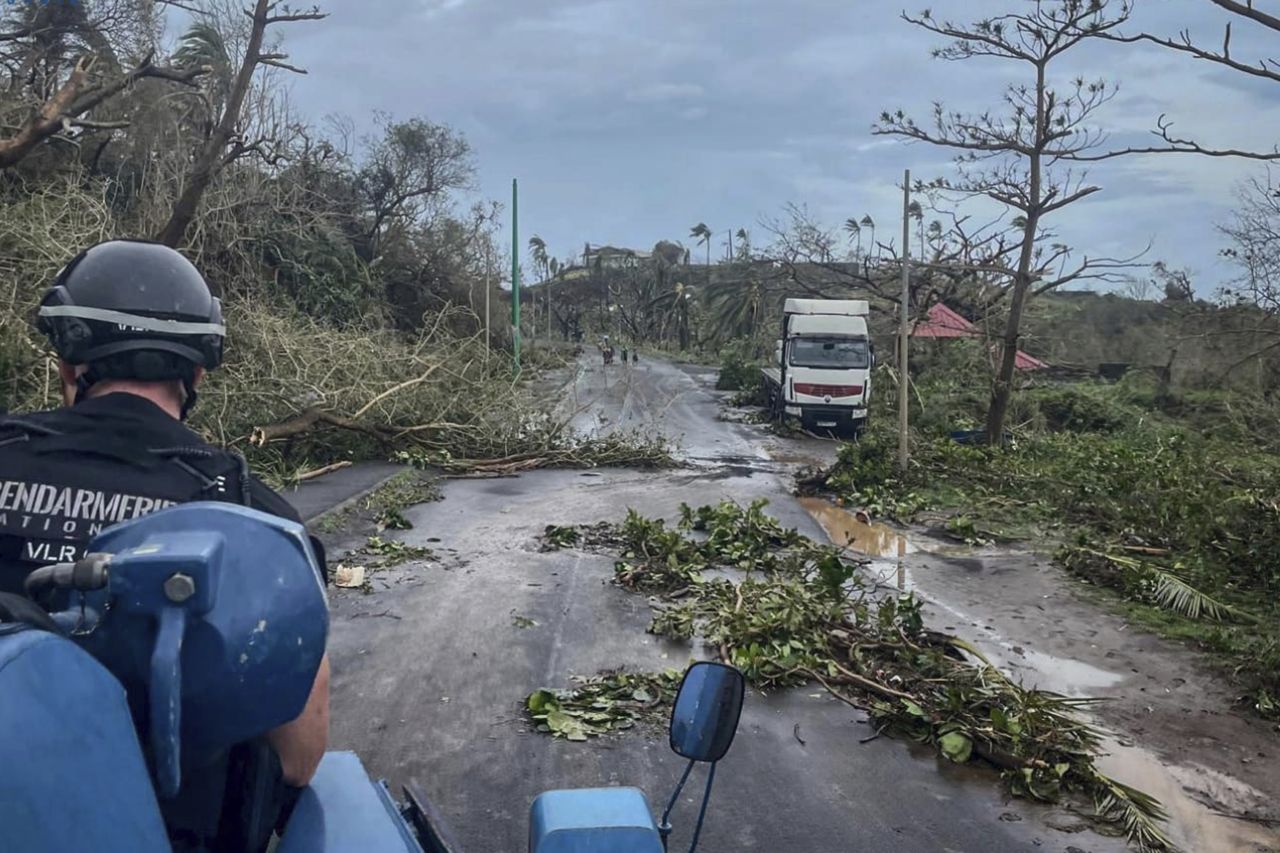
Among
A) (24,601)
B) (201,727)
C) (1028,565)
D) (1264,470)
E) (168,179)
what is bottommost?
(1028,565)

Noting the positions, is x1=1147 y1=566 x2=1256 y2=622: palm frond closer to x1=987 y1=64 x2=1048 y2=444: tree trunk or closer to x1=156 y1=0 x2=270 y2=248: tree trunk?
x1=987 y1=64 x2=1048 y2=444: tree trunk

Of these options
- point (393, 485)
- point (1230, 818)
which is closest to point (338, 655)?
point (1230, 818)

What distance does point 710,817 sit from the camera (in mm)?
5230

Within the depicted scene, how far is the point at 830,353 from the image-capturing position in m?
26.2

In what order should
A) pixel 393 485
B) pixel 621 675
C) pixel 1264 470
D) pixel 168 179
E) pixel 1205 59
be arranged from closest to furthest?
1. pixel 621 675
2. pixel 1205 59
3. pixel 1264 470
4. pixel 393 485
5. pixel 168 179

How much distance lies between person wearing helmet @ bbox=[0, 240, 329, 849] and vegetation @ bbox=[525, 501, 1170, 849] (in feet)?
14.6

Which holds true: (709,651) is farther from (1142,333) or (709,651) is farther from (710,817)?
(1142,333)

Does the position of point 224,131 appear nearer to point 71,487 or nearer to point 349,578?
point 349,578

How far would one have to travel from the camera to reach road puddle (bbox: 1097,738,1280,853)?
17.5 feet

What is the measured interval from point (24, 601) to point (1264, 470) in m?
14.8

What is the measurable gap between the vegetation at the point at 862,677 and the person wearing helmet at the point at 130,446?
14.6 ft

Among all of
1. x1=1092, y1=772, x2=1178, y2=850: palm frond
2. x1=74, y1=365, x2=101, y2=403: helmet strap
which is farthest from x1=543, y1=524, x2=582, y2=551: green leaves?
x1=74, y1=365, x2=101, y2=403: helmet strap

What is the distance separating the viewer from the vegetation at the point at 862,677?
5.85 m

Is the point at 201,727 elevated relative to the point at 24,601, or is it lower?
lower
